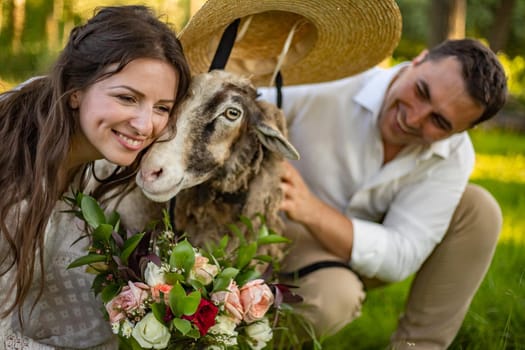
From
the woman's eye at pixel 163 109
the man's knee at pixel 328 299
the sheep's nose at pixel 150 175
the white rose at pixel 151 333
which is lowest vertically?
the man's knee at pixel 328 299

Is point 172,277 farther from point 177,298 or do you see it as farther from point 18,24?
point 18,24

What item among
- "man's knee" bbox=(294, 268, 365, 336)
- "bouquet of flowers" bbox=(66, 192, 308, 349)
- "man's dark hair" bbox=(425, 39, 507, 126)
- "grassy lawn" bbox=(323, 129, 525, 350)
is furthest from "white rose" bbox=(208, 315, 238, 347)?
"man's dark hair" bbox=(425, 39, 507, 126)

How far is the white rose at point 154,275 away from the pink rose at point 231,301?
150mm

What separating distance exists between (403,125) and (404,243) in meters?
0.49

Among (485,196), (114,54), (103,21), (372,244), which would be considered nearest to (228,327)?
(114,54)

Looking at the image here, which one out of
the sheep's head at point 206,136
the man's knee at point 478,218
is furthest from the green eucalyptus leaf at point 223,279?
the man's knee at point 478,218

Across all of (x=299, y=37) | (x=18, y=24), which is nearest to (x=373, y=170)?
(x=299, y=37)

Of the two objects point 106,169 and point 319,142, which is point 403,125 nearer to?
point 319,142

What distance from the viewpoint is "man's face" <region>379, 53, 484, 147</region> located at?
2906 millimetres

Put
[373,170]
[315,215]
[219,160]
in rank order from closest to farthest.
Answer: [219,160]
[315,215]
[373,170]

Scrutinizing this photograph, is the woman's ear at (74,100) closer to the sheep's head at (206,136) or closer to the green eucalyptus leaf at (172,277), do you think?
the sheep's head at (206,136)

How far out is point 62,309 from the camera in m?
2.35

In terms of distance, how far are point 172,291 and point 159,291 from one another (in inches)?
2.7

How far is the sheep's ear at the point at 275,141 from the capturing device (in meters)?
2.42
